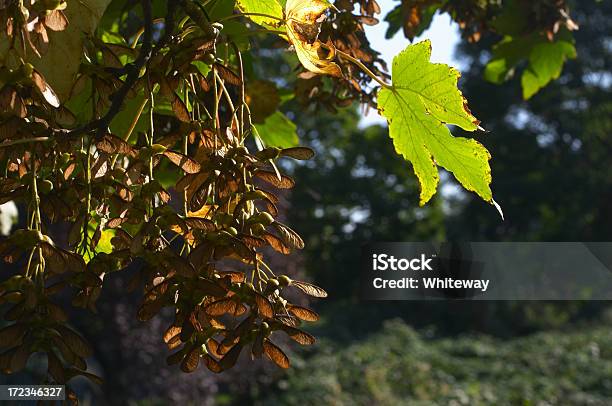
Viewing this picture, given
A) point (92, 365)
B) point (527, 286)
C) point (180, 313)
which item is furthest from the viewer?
point (527, 286)

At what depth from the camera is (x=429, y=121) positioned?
75cm

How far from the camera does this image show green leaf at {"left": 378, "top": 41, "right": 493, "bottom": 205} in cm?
73

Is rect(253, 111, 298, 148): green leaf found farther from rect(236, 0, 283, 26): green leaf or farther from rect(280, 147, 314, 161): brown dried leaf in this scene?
rect(280, 147, 314, 161): brown dried leaf

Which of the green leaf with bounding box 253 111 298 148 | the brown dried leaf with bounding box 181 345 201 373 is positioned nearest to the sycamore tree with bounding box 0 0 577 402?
the brown dried leaf with bounding box 181 345 201 373

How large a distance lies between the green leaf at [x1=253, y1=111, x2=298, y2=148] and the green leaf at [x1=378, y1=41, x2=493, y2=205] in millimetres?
598

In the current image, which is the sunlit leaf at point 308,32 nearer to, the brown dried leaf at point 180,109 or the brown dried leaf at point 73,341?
the brown dried leaf at point 180,109

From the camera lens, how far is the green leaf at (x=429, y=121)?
0.73m

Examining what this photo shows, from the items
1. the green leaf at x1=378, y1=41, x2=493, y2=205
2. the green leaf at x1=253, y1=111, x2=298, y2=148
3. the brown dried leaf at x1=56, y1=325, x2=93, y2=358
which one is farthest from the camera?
the green leaf at x1=253, y1=111, x2=298, y2=148

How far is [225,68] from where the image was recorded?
69 centimetres

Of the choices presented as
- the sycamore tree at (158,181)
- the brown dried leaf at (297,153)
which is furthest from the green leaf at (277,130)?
the brown dried leaf at (297,153)

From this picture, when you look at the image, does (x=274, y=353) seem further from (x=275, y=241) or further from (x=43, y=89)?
(x=43, y=89)

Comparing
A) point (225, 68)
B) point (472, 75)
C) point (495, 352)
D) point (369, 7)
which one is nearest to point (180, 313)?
point (225, 68)

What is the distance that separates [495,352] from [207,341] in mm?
10280

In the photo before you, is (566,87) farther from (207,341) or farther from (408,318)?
(207,341)
